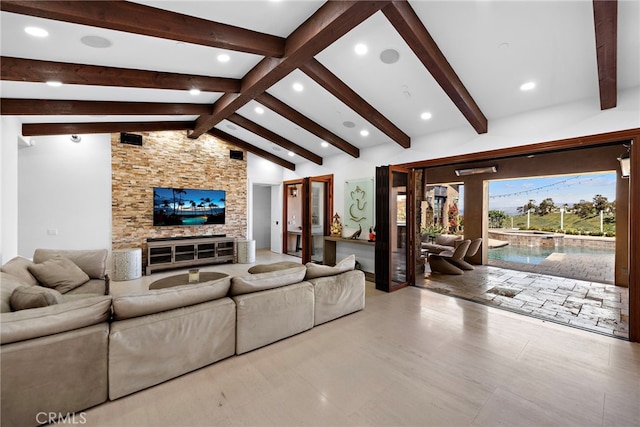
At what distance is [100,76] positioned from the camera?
131 inches

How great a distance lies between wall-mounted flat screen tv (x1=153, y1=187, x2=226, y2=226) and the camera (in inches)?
256

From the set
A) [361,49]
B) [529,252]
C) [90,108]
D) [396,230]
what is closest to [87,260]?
[90,108]

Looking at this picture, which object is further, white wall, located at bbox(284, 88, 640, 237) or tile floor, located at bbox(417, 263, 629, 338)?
tile floor, located at bbox(417, 263, 629, 338)

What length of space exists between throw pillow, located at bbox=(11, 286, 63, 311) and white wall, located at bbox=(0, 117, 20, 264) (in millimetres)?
2379

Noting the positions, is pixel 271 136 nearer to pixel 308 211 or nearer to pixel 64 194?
pixel 308 211

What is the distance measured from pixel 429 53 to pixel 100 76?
3.85 meters

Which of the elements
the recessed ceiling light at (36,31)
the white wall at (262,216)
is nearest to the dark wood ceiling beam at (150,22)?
the recessed ceiling light at (36,31)

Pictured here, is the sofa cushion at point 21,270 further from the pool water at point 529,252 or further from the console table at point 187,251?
the pool water at point 529,252

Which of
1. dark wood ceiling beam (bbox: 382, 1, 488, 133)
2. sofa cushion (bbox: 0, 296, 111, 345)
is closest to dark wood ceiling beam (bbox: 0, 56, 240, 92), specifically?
dark wood ceiling beam (bbox: 382, 1, 488, 133)

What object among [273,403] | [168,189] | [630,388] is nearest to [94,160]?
[168,189]

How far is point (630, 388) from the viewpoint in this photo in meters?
2.25

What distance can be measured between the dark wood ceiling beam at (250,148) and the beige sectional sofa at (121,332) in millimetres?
4809

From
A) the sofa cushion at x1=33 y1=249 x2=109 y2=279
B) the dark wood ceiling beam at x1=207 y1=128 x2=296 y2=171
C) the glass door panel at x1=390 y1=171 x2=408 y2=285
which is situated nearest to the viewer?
the sofa cushion at x1=33 y1=249 x2=109 y2=279

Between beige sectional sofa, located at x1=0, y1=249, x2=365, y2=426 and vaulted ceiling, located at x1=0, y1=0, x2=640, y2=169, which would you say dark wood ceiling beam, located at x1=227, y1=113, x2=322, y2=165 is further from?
beige sectional sofa, located at x1=0, y1=249, x2=365, y2=426
